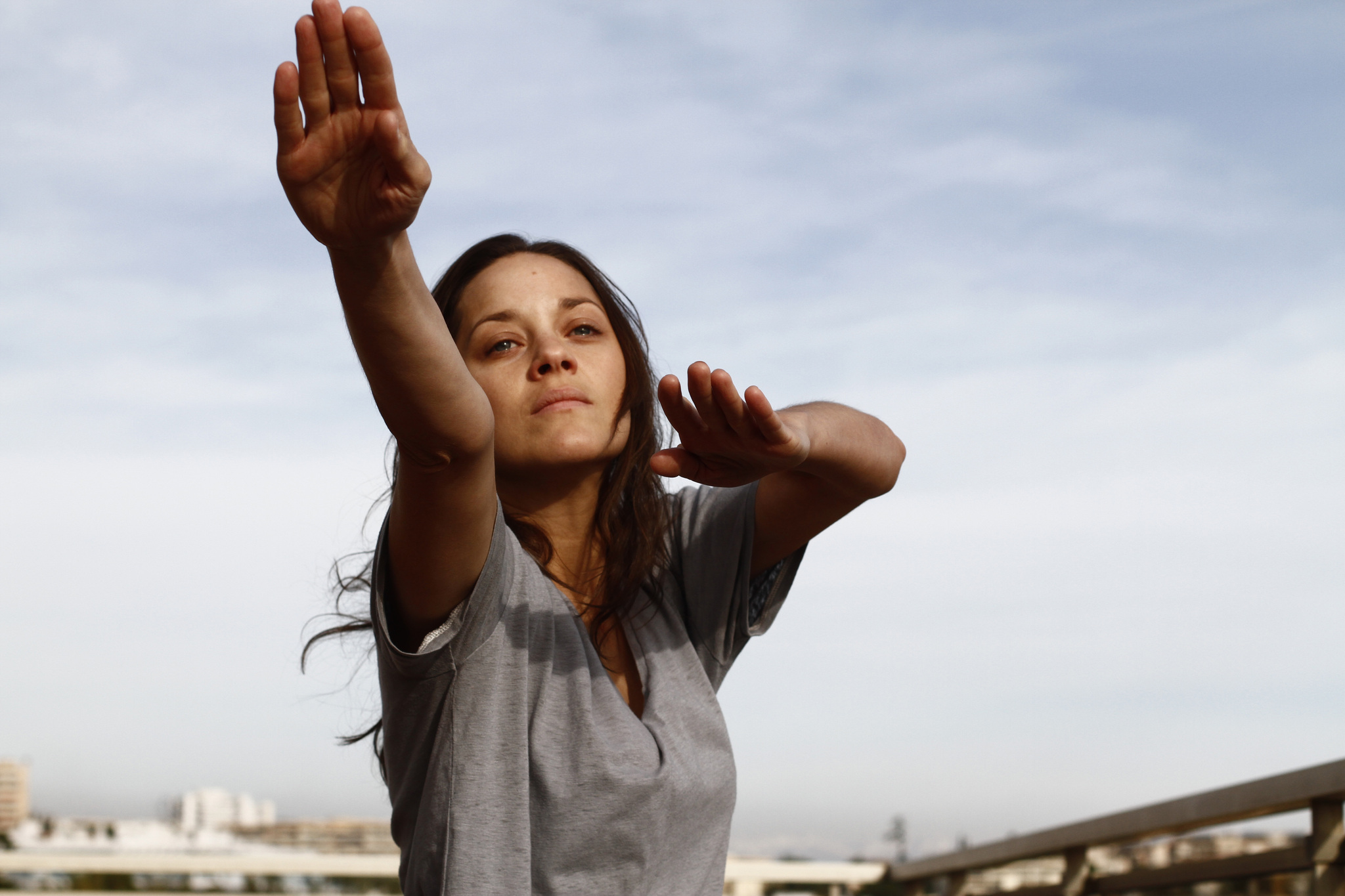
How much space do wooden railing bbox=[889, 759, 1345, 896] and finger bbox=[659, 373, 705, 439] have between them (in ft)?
4.16

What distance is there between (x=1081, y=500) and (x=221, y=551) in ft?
20.2

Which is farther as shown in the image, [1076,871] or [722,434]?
[1076,871]

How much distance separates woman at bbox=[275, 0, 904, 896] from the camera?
772mm

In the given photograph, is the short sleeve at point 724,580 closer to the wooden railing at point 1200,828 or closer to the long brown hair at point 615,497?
the long brown hair at point 615,497

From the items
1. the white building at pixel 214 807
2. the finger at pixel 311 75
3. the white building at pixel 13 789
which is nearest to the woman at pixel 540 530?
the finger at pixel 311 75

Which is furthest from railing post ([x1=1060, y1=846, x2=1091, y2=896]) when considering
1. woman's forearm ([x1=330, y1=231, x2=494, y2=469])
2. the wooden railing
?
woman's forearm ([x1=330, y1=231, x2=494, y2=469])

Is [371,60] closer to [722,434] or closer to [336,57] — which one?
[336,57]

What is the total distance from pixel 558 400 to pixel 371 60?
652 mm

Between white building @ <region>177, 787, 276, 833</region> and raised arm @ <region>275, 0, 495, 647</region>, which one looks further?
white building @ <region>177, 787, 276, 833</region>

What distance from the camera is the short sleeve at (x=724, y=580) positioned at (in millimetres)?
1417

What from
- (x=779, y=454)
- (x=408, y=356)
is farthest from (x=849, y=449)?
(x=408, y=356)

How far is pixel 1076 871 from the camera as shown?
2.69 metres

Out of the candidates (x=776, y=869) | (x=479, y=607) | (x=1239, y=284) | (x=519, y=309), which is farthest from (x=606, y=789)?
(x=1239, y=284)

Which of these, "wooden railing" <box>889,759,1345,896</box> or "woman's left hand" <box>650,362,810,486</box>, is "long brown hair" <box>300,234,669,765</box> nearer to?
"woman's left hand" <box>650,362,810,486</box>
